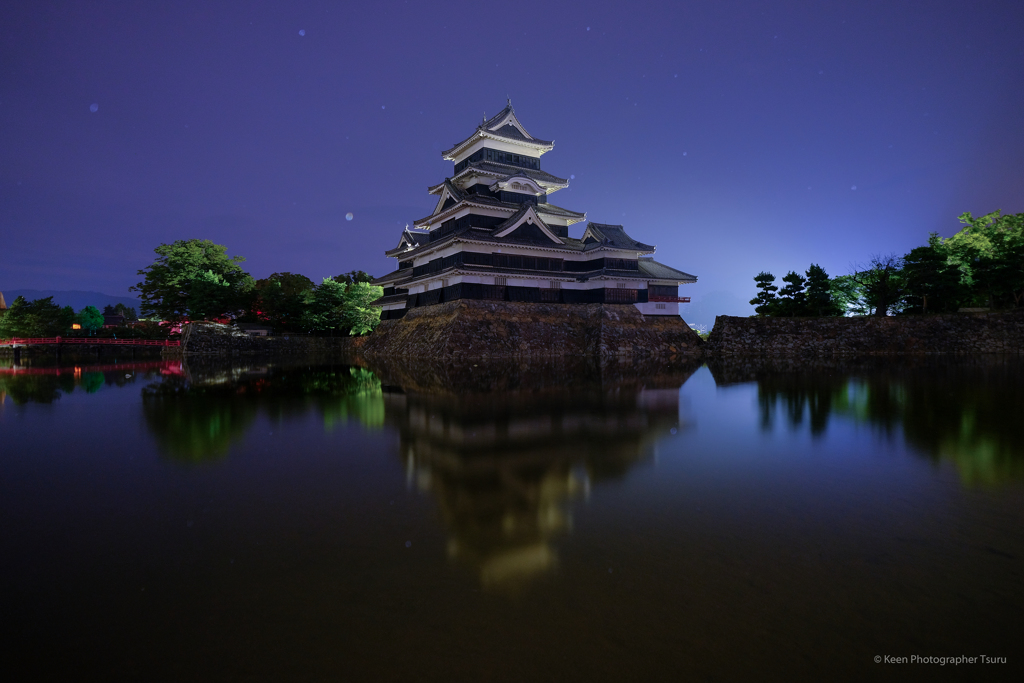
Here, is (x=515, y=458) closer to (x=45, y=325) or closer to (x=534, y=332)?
(x=534, y=332)

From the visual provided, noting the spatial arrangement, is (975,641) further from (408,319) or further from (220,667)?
(408,319)

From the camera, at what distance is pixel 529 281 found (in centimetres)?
3231

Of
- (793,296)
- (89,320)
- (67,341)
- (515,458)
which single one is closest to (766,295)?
(793,296)

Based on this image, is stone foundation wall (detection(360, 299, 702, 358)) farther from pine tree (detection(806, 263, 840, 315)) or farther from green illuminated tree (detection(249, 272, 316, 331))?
green illuminated tree (detection(249, 272, 316, 331))

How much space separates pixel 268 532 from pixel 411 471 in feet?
6.49

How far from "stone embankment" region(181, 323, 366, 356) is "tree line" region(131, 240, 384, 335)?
1.48 meters

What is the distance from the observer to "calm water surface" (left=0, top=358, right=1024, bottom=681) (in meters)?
2.64

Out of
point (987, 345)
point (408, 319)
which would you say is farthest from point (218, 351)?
point (987, 345)

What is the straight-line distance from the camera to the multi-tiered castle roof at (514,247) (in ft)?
100

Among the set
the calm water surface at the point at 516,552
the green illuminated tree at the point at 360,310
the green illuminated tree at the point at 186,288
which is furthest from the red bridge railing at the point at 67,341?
the calm water surface at the point at 516,552

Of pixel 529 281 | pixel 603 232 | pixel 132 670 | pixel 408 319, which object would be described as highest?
pixel 603 232

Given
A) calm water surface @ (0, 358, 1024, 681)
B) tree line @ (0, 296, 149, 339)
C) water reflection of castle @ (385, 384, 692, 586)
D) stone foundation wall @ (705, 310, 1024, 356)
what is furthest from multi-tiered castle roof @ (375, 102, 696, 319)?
tree line @ (0, 296, 149, 339)

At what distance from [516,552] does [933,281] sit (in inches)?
1600

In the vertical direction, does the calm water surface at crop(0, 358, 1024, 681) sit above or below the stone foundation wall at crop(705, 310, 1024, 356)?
below
